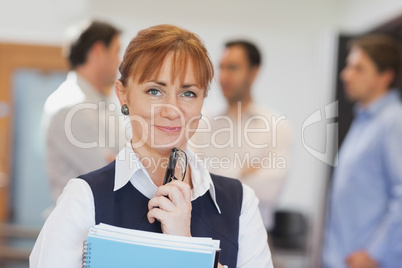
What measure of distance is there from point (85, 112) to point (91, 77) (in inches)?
14.5

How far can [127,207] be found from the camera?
866 mm

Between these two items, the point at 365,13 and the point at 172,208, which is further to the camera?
the point at 365,13

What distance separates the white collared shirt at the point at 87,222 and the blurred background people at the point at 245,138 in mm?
202

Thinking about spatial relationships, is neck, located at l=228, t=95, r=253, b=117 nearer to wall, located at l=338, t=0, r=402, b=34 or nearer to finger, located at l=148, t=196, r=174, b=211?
finger, located at l=148, t=196, r=174, b=211

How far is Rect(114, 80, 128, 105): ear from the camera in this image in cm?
89

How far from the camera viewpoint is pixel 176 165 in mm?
874

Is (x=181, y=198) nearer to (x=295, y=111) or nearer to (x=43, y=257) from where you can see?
(x=43, y=257)

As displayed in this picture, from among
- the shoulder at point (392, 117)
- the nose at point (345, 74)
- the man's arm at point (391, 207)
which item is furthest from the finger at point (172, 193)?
the nose at point (345, 74)

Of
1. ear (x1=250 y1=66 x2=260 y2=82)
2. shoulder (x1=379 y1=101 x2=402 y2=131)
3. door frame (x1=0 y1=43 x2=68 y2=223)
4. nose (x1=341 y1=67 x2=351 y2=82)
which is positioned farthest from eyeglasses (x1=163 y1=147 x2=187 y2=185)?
door frame (x1=0 y1=43 x2=68 y2=223)

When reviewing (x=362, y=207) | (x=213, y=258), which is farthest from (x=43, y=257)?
(x=362, y=207)

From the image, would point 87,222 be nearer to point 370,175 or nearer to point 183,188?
point 183,188

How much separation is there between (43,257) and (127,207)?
14 cm

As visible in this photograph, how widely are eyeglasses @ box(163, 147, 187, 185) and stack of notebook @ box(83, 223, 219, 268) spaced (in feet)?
0.32

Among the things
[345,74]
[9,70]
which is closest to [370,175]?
[345,74]
